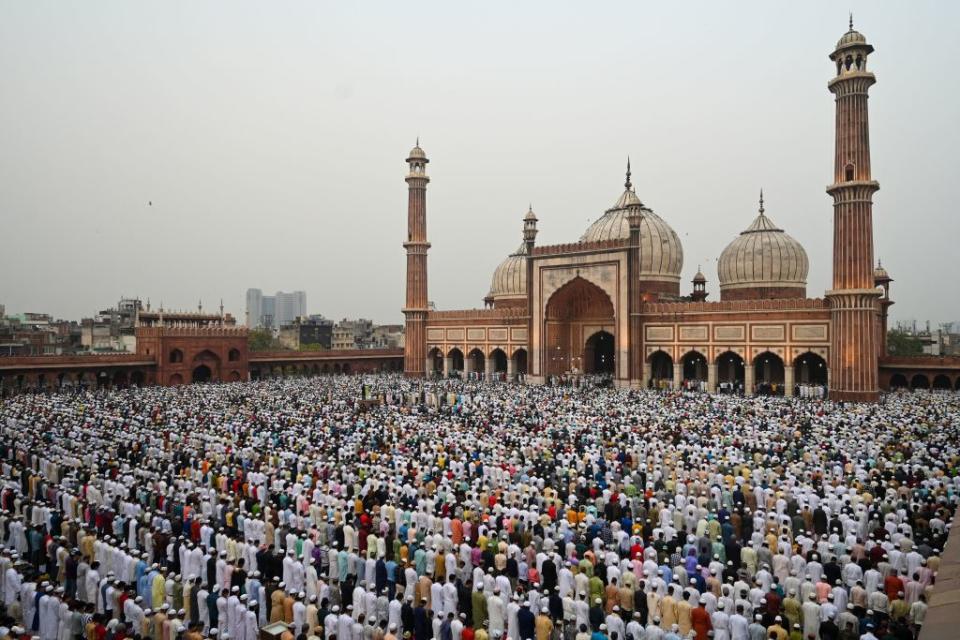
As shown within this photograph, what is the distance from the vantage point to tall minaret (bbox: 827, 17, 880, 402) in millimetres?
25797

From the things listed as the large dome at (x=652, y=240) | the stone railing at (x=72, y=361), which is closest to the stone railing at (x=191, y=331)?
the stone railing at (x=72, y=361)

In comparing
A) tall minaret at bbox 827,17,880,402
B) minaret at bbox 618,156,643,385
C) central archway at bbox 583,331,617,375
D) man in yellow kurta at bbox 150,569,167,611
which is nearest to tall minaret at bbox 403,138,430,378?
central archway at bbox 583,331,617,375

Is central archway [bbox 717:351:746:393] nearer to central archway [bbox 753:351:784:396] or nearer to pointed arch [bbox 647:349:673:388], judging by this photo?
central archway [bbox 753:351:784:396]

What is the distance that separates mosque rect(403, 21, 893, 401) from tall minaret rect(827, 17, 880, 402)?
0.13 feet

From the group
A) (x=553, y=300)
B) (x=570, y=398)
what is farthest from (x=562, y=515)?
(x=553, y=300)

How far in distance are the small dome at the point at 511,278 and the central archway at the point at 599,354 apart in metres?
9.12

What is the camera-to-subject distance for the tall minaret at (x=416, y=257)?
137 ft

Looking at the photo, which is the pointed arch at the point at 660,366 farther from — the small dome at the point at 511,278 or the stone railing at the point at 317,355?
the stone railing at the point at 317,355

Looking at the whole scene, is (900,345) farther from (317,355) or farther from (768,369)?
Answer: (317,355)

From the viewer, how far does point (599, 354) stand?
130 ft

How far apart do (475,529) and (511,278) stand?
3860cm

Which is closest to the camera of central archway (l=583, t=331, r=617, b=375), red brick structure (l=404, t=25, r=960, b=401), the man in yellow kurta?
the man in yellow kurta

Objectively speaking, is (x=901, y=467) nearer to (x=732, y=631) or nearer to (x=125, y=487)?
(x=732, y=631)

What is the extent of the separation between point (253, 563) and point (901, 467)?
1120 centimetres
